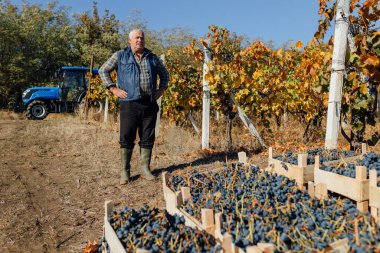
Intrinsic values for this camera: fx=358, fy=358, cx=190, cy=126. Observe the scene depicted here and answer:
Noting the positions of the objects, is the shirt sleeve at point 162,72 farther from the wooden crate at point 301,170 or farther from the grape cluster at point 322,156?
the wooden crate at point 301,170

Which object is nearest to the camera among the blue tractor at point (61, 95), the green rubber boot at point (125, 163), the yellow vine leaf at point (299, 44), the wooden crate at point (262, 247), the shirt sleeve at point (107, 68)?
the wooden crate at point (262, 247)

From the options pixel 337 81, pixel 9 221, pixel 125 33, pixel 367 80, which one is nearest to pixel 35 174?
pixel 9 221

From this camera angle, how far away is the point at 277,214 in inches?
89.2

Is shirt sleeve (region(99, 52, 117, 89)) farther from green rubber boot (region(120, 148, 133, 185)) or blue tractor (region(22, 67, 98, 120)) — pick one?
blue tractor (region(22, 67, 98, 120))

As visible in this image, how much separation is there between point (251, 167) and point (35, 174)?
Result: 326 cm

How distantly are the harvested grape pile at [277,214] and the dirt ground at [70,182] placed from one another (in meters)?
0.99

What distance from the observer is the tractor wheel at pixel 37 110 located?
13198 millimetres

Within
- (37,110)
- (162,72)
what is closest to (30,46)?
(37,110)

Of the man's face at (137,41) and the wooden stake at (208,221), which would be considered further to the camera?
the man's face at (137,41)

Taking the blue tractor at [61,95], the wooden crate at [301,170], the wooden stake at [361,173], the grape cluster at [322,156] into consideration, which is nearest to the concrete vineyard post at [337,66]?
the grape cluster at [322,156]

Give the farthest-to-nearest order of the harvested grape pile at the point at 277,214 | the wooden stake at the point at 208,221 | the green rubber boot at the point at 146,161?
the green rubber boot at the point at 146,161 < the wooden stake at the point at 208,221 < the harvested grape pile at the point at 277,214

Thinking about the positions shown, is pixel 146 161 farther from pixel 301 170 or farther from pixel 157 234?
pixel 157 234

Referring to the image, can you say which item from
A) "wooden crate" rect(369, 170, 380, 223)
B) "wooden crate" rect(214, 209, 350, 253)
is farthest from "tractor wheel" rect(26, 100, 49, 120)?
"wooden crate" rect(214, 209, 350, 253)

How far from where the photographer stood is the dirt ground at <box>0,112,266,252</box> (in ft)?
10.2
